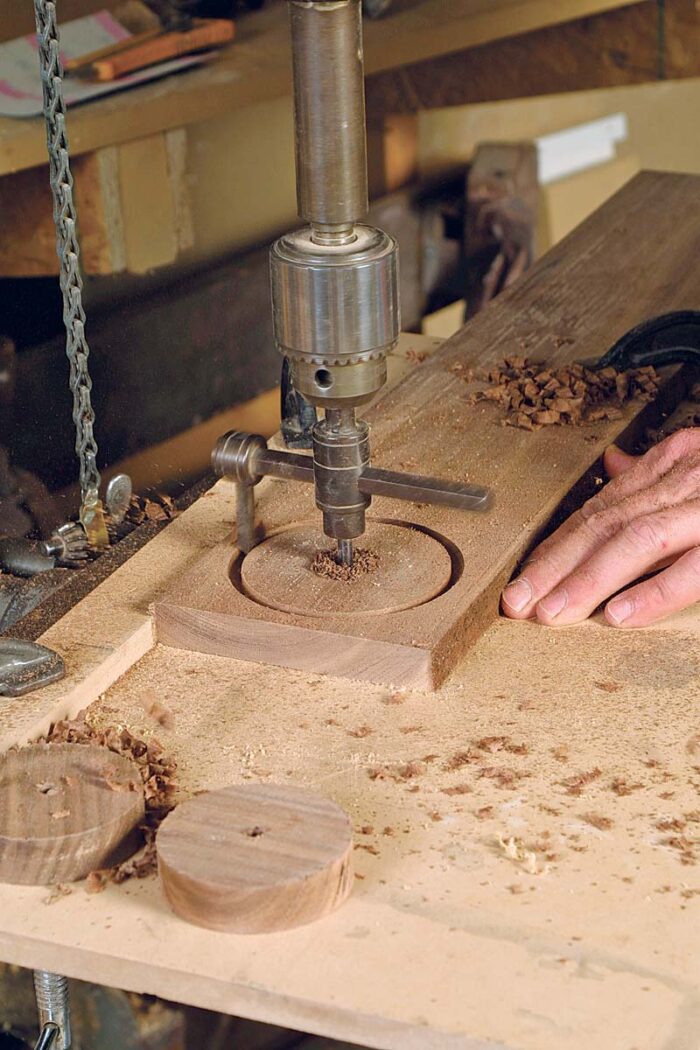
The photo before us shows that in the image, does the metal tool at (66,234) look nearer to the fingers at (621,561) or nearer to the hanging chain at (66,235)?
the hanging chain at (66,235)

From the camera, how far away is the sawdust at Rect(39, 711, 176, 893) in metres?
0.88

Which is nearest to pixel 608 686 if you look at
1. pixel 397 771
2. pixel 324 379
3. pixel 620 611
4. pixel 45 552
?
pixel 620 611

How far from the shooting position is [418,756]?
0.99 m

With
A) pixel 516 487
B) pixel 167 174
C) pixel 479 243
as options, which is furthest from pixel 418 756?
pixel 479 243

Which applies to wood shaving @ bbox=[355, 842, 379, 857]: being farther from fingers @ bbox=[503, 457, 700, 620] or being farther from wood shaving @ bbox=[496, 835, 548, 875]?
fingers @ bbox=[503, 457, 700, 620]

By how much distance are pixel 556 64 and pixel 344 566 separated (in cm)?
226

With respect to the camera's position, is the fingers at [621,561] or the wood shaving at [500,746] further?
the fingers at [621,561]

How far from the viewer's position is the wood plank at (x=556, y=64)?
3023 mm

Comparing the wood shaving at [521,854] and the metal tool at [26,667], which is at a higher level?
the metal tool at [26,667]

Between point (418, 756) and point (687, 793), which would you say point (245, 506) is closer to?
point (418, 756)

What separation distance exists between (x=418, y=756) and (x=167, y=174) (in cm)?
161

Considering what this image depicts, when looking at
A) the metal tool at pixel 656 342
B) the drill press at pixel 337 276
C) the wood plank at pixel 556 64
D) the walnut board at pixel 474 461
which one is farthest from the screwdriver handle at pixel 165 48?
the drill press at pixel 337 276

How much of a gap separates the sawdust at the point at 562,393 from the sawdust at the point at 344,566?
0.99 ft

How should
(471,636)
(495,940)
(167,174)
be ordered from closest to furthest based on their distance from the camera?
(495,940)
(471,636)
(167,174)
